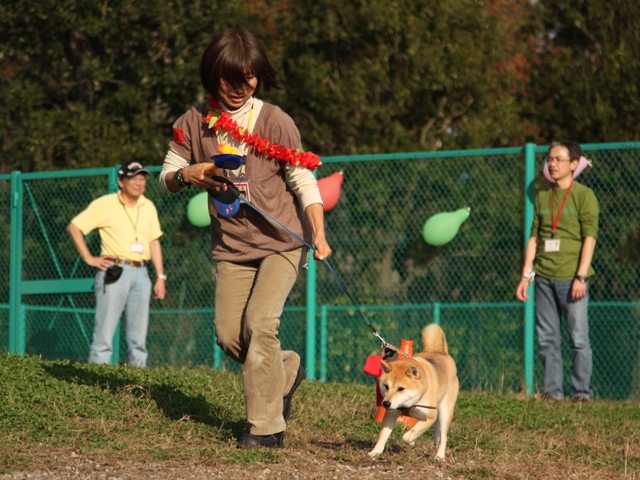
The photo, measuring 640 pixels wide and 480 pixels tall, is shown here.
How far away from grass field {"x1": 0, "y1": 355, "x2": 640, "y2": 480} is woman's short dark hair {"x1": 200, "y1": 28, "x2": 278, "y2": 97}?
1960 millimetres

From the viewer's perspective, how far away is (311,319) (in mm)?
9070

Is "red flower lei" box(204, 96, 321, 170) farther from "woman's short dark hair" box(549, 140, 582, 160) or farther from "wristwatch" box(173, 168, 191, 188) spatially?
"woman's short dark hair" box(549, 140, 582, 160)

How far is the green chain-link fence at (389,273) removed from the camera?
841cm

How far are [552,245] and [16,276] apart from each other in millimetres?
5749

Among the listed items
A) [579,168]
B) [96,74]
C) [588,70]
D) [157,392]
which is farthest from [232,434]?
[588,70]

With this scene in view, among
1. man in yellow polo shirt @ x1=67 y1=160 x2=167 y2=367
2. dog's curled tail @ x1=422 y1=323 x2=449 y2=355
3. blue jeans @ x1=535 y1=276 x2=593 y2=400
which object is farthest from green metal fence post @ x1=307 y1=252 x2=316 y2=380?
dog's curled tail @ x1=422 y1=323 x2=449 y2=355

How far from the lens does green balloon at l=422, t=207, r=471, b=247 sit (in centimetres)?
873

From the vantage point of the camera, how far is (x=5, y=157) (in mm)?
12969

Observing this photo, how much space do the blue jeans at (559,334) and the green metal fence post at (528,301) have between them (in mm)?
282

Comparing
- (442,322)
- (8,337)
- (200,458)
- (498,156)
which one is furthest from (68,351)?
(200,458)

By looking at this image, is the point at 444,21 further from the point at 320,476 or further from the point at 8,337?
the point at 320,476

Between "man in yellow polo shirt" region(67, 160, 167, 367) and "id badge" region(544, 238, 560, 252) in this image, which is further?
"man in yellow polo shirt" region(67, 160, 167, 367)

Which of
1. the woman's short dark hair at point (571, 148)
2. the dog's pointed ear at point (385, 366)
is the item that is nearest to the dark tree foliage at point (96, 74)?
the woman's short dark hair at point (571, 148)

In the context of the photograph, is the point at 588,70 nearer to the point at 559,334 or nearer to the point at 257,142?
the point at 559,334
